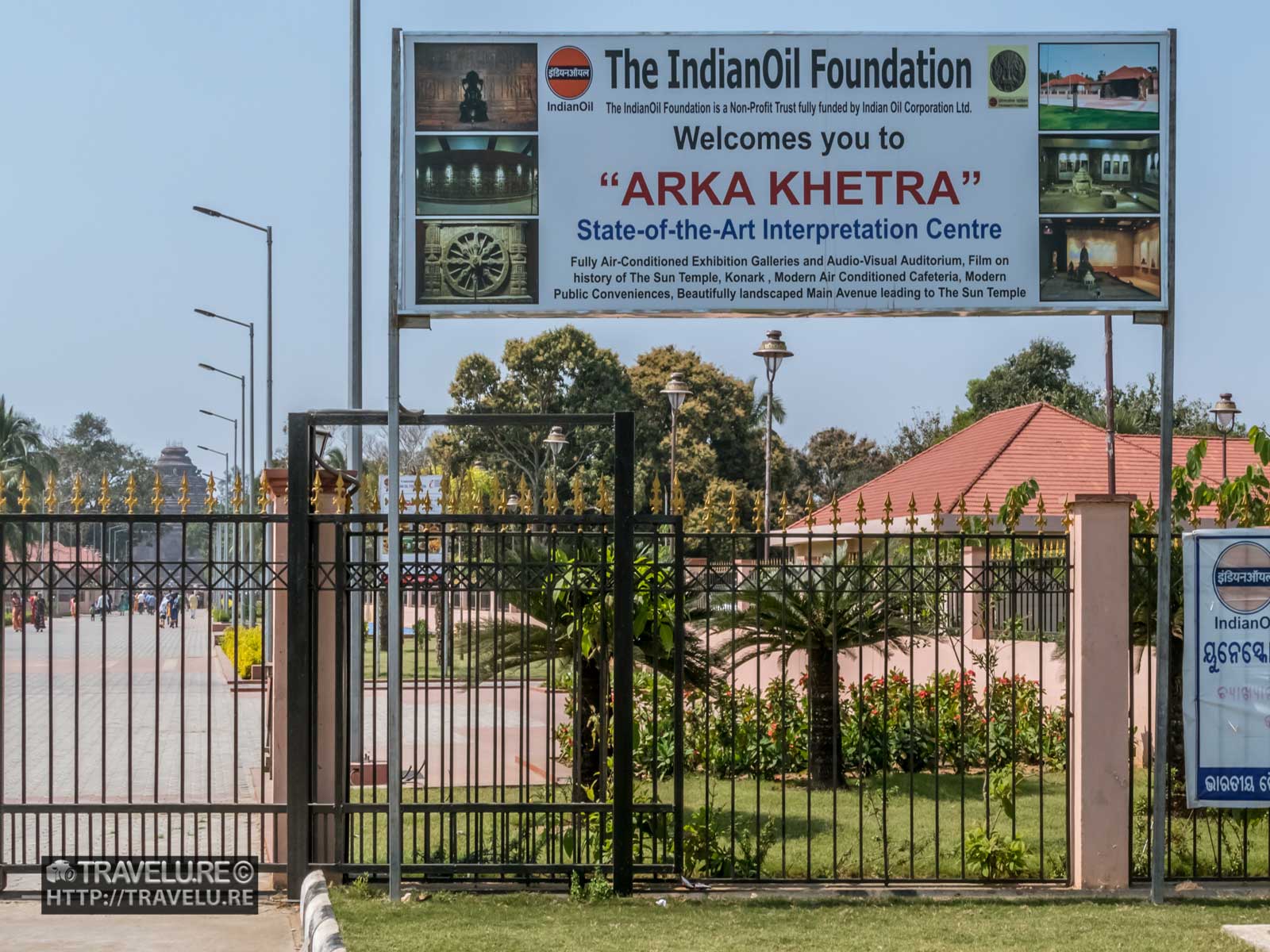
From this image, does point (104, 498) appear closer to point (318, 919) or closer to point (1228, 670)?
point (318, 919)

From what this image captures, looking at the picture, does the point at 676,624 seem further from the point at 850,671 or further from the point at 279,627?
the point at 850,671

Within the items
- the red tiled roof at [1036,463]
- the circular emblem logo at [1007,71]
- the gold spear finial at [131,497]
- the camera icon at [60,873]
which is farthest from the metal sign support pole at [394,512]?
the red tiled roof at [1036,463]

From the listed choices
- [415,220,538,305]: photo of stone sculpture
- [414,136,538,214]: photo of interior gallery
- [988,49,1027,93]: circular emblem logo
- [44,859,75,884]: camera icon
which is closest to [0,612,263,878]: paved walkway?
[44,859,75,884]: camera icon

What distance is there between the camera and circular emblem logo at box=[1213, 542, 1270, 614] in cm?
799

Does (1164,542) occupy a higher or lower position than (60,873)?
higher

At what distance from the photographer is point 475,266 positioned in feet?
25.0

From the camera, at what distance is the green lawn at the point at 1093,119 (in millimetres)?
7730

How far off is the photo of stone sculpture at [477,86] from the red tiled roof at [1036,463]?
1675cm

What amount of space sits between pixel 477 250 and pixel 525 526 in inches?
61.4

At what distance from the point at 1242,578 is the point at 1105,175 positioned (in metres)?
2.44

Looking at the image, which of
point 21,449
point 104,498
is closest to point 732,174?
point 104,498

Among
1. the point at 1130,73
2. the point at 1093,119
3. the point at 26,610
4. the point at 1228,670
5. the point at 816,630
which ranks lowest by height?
the point at 816,630

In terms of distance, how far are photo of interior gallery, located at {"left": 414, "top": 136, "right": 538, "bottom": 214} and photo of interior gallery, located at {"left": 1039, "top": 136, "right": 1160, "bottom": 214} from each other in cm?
287

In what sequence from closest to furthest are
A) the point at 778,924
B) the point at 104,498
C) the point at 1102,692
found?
the point at 778,924 → the point at 104,498 → the point at 1102,692
